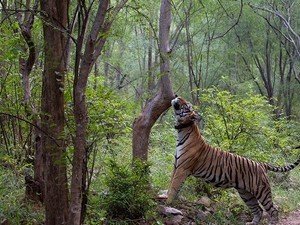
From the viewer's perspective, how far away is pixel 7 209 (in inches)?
229

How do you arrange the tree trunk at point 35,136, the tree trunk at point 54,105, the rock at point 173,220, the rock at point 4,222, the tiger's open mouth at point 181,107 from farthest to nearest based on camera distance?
1. the tiger's open mouth at point 181,107
2. the rock at point 173,220
3. the tree trunk at point 35,136
4. the rock at point 4,222
5. the tree trunk at point 54,105

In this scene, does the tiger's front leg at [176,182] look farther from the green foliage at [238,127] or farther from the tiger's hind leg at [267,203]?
the green foliage at [238,127]

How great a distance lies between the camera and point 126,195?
5.61 metres

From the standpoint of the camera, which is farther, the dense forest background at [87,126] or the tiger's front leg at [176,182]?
the tiger's front leg at [176,182]

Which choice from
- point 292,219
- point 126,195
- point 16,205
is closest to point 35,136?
point 16,205

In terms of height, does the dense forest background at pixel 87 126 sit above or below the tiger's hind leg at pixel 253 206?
above

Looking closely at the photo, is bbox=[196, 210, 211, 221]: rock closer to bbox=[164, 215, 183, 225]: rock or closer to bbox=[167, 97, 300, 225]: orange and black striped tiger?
bbox=[164, 215, 183, 225]: rock

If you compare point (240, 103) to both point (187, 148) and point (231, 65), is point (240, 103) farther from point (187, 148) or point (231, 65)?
point (231, 65)

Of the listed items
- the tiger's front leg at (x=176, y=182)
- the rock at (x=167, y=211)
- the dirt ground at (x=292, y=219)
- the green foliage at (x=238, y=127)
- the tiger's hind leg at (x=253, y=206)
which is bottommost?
the dirt ground at (x=292, y=219)

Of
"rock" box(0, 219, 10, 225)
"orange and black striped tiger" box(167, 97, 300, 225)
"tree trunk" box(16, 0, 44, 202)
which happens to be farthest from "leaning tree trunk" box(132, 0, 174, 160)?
A: "rock" box(0, 219, 10, 225)

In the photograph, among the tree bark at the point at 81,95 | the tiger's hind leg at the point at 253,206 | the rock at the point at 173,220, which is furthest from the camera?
the tiger's hind leg at the point at 253,206

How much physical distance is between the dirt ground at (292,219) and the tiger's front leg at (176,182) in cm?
192

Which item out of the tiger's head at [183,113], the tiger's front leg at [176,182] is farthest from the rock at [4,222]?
the tiger's head at [183,113]

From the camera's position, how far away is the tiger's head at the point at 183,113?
689cm
